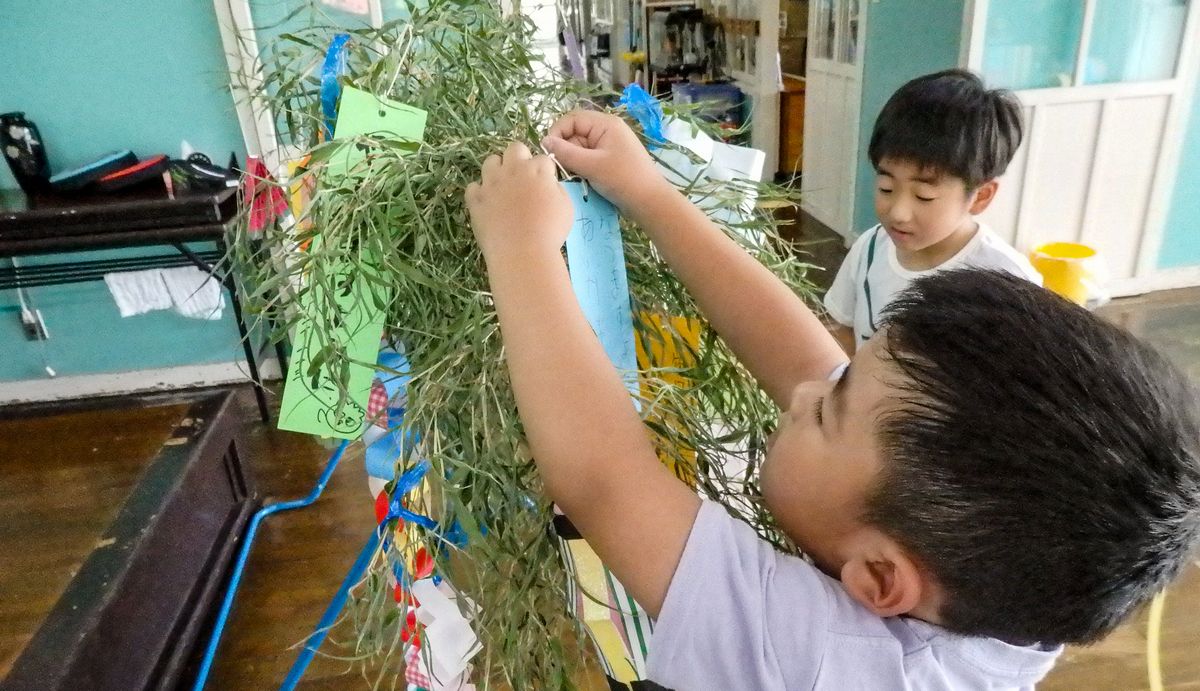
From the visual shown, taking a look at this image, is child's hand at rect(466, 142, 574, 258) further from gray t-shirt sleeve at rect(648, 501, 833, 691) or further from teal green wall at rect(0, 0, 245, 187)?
teal green wall at rect(0, 0, 245, 187)

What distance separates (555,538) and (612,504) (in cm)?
9

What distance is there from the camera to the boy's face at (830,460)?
0.49 metres

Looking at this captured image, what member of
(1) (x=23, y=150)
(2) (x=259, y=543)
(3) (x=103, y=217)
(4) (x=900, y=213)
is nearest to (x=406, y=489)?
(4) (x=900, y=213)

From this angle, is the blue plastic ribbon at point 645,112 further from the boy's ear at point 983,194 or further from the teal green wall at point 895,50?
the teal green wall at point 895,50

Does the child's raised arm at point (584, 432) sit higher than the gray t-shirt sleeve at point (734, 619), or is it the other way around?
the child's raised arm at point (584, 432)

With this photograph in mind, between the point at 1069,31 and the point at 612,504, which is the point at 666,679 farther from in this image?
the point at 1069,31

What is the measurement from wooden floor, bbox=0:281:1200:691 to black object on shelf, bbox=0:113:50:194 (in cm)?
71

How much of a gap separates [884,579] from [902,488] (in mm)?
76

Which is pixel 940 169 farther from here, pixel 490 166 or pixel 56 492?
pixel 56 492

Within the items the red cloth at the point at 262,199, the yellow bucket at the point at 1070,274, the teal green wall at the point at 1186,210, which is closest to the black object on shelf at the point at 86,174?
the red cloth at the point at 262,199

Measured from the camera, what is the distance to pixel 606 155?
1.90 ft

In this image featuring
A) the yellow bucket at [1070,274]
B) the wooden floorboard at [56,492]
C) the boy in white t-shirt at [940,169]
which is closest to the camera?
the boy in white t-shirt at [940,169]

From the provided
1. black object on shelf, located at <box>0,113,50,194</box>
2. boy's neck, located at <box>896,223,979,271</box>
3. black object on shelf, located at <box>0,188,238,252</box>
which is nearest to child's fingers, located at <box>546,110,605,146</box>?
boy's neck, located at <box>896,223,979,271</box>

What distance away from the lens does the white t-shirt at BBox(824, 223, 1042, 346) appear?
142cm
